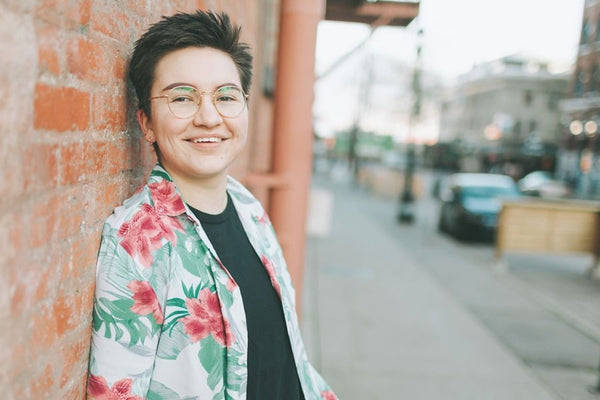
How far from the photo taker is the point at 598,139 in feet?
122

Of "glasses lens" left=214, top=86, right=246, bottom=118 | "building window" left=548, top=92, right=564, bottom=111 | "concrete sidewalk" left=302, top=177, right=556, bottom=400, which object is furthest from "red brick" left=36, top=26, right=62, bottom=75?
"building window" left=548, top=92, right=564, bottom=111

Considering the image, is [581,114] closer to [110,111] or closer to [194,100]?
[194,100]

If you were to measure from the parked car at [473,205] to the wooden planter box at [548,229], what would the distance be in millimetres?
3183

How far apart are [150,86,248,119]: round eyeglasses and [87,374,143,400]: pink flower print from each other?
0.72 meters

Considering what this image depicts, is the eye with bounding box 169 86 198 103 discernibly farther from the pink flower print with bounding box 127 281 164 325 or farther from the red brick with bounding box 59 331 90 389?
the red brick with bounding box 59 331 90 389

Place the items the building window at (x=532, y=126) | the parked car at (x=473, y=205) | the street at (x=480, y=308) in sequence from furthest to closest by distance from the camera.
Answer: the building window at (x=532, y=126)
the parked car at (x=473, y=205)
the street at (x=480, y=308)

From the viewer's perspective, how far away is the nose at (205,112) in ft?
4.97

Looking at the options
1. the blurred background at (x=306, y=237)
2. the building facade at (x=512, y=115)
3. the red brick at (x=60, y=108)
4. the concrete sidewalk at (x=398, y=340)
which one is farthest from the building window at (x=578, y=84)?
the red brick at (x=60, y=108)

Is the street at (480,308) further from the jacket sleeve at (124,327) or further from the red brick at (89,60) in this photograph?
the red brick at (89,60)

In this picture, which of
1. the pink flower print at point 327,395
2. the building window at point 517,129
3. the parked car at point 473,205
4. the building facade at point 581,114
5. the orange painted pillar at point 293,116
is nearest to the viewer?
the pink flower print at point 327,395

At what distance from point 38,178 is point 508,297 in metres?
8.20

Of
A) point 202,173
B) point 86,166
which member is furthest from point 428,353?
point 86,166

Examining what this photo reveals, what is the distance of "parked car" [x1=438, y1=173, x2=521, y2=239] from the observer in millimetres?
13492

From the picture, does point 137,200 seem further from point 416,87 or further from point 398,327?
point 416,87
